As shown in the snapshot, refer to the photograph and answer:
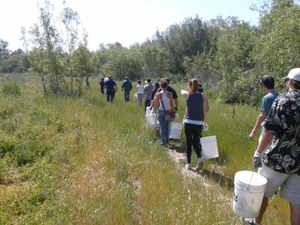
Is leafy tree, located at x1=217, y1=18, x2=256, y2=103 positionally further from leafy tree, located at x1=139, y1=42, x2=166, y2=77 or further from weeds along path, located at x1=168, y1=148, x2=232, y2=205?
leafy tree, located at x1=139, y1=42, x2=166, y2=77

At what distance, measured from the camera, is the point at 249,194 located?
310 cm

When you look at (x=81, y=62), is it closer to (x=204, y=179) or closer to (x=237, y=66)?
(x=237, y=66)

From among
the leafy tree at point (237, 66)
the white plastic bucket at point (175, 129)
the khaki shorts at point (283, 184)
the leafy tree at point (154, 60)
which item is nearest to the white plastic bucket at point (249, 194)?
the khaki shorts at point (283, 184)

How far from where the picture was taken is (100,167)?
4.77 metres

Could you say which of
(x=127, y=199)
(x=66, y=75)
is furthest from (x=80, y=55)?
(x=127, y=199)

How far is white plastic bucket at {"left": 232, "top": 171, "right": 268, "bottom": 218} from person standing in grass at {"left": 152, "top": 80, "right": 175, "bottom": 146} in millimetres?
3998

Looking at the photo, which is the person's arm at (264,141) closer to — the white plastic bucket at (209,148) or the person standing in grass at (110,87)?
the white plastic bucket at (209,148)

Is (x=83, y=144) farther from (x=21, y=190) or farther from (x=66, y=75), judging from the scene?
(x=66, y=75)

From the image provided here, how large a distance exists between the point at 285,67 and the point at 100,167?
654 centimetres

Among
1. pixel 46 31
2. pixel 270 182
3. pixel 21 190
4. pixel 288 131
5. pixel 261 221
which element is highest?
pixel 46 31

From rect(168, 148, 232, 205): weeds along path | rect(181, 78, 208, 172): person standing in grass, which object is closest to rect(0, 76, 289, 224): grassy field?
rect(168, 148, 232, 205): weeds along path

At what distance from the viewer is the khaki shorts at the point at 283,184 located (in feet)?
9.89

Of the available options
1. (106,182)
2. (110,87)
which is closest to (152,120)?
(106,182)

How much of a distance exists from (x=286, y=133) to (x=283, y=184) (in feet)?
1.94
